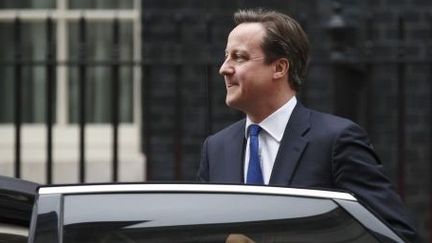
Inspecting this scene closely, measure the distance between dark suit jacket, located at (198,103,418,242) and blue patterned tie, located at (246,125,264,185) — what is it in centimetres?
4

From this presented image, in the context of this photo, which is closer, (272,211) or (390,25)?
(272,211)

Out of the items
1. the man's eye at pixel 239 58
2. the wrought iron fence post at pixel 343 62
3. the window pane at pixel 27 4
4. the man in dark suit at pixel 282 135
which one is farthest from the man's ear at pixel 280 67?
the window pane at pixel 27 4

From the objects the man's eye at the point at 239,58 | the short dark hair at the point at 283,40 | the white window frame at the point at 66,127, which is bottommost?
the white window frame at the point at 66,127

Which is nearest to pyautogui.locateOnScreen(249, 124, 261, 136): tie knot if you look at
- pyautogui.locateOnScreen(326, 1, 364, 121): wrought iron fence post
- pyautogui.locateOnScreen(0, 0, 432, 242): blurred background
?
pyautogui.locateOnScreen(326, 1, 364, 121): wrought iron fence post

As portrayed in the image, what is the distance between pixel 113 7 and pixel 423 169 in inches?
99.3

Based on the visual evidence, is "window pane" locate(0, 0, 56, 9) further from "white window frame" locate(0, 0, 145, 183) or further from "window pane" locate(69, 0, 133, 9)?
"window pane" locate(69, 0, 133, 9)

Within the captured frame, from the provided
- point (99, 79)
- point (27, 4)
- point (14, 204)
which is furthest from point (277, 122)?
point (27, 4)

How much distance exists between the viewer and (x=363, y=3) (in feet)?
29.4

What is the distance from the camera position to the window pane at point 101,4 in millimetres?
9039

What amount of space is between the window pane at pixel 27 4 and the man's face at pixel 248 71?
203 inches

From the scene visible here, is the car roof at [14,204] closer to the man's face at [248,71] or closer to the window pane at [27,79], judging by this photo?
the man's face at [248,71]

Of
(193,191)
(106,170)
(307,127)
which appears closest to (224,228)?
(193,191)

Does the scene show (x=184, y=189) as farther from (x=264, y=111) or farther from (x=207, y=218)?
(x=264, y=111)

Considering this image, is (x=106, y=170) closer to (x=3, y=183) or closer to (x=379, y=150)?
(x=379, y=150)
